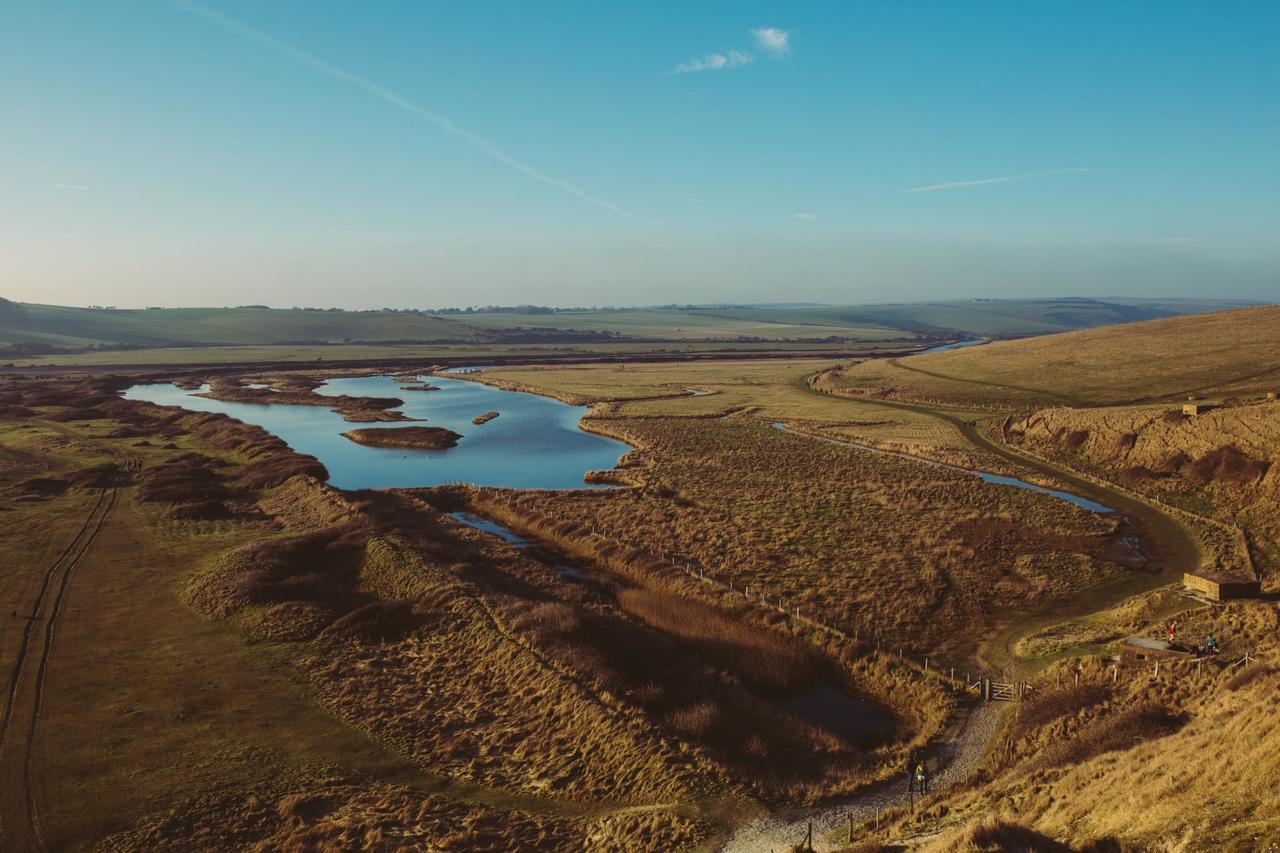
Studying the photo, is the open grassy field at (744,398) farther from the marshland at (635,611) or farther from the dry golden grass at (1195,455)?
the dry golden grass at (1195,455)

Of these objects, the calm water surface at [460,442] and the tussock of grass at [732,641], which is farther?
the calm water surface at [460,442]

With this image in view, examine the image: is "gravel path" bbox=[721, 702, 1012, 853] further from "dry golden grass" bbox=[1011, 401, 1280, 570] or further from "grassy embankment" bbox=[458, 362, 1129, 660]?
"dry golden grass" bbox=[1011, 401, 1280, 570]

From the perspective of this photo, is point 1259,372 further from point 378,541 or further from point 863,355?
point 863,355

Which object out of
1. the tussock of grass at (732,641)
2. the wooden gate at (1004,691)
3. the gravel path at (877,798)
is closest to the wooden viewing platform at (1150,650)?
the wooden gate at (1004,691)

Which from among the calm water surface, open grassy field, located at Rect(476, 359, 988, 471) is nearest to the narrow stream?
open grassy field, located at Rect(476, 359, 988, 471)

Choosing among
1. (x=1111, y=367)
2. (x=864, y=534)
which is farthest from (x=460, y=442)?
(x=1111, y=367)
